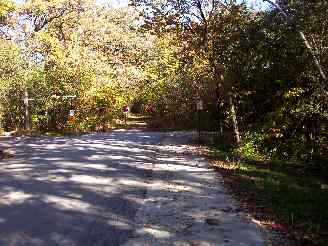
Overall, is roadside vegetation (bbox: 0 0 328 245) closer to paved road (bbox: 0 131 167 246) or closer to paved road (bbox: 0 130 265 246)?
paved road (bbox: 0 130 265 246)

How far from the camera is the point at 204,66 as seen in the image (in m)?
21.6

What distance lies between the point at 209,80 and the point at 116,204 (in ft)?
58.2

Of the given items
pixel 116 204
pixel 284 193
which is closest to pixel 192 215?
pixel 116 204

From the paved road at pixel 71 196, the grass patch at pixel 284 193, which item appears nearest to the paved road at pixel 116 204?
the paved road at pixel 71 196

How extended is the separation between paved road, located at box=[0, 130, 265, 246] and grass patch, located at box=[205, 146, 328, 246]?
47 centimetres

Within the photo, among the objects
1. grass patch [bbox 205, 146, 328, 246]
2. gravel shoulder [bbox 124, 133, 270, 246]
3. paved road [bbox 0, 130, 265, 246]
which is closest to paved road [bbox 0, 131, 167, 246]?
paved road [bbox 0, 130, 265, 246]

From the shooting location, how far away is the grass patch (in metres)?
8.19

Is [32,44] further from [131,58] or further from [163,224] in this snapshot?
[163,224]

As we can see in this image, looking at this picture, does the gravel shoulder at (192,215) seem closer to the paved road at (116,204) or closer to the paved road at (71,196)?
the paved road at (116,204)

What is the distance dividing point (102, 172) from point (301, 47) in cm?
848

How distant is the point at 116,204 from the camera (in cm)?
1021

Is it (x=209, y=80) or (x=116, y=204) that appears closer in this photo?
(x=116, y=204)

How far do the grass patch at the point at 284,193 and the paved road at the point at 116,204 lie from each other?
1.55 feet

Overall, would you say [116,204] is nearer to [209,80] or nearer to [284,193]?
[284,193]
